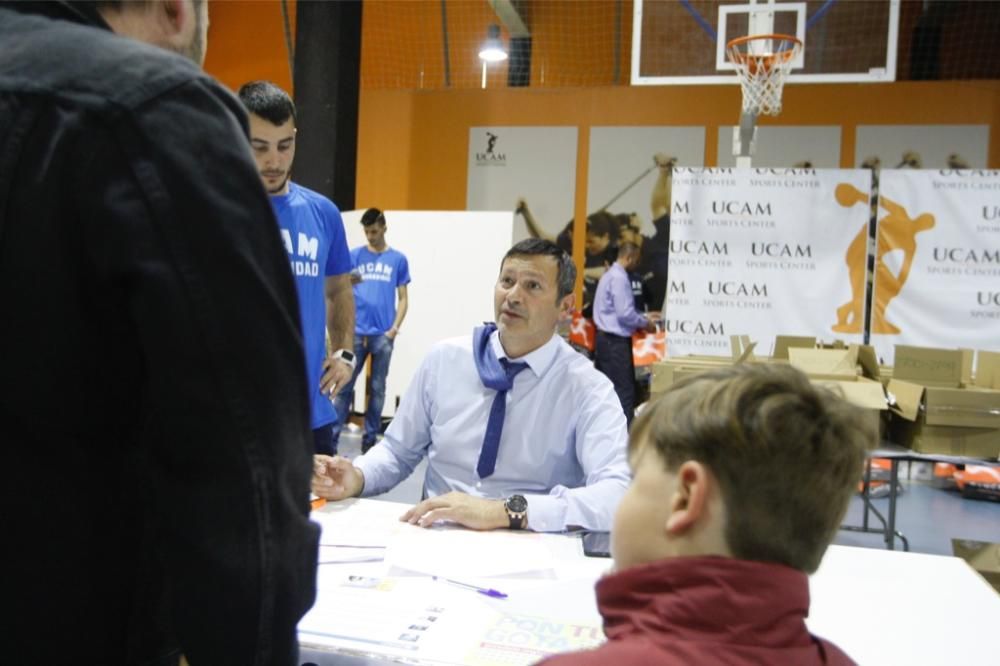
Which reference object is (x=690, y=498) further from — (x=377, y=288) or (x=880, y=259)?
(x=880, y=259)

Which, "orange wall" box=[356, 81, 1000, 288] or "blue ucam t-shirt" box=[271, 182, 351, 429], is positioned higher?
"orange wall" box=[356, 81, 1000, 288]

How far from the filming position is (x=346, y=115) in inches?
247

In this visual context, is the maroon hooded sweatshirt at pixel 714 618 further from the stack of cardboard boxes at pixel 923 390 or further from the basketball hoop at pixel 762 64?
the basketball hoop at pixel 762 64

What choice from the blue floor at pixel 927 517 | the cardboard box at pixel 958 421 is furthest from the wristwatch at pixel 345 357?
the cardboard box at pixel 958 421

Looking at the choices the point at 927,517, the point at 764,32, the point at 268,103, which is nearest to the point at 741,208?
the point at 764,32

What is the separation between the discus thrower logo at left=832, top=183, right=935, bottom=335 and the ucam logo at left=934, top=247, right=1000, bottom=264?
173mm

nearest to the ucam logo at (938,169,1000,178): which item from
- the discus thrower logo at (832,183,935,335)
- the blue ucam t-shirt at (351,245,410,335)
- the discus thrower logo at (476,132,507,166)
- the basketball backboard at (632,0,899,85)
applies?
the discus thrower logo at (832,183,935,335)

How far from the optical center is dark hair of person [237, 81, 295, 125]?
7.91ft

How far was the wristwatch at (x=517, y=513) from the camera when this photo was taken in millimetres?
1731

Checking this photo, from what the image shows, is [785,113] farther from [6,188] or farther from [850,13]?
[6,188]

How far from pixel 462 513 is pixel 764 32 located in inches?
200

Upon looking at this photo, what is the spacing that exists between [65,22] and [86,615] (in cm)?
50

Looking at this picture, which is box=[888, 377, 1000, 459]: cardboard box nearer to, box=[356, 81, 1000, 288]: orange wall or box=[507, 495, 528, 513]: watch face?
box=[507, 495, 528, 513]: watch face

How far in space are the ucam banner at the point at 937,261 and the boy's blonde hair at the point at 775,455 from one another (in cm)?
560
